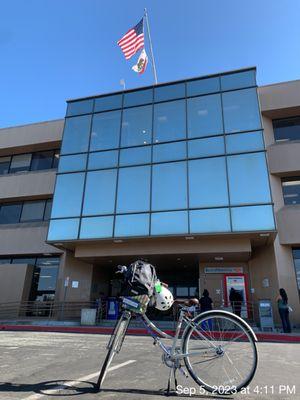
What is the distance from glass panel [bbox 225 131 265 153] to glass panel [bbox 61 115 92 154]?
8.66 metres

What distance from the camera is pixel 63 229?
18375mm

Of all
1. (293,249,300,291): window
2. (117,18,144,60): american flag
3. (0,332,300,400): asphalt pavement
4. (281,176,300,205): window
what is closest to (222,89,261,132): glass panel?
(281,176,300,205): window

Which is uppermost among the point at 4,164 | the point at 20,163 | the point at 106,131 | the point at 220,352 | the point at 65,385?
the point at 4,164

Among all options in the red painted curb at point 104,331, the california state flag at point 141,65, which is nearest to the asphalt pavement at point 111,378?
the red painted curb at point 104,331

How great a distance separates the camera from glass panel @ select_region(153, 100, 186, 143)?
18.9 metres

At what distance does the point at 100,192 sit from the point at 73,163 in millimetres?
2877

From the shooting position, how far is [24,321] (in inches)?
747

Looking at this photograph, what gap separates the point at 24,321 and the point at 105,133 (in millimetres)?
12089

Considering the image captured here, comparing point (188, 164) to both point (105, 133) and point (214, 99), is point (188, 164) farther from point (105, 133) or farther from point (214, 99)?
point (105, 133)

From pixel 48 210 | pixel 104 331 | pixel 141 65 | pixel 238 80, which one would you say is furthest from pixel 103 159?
pixel 104 331

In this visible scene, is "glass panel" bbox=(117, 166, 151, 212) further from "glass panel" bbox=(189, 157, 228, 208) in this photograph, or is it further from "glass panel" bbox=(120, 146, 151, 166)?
"glass panel" bbox=(189, 157, 228, 208)

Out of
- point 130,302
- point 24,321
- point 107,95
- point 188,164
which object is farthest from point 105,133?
→ point 130,302

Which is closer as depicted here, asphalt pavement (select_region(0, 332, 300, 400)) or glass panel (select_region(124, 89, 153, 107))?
asphalt pavement (select_region(0, 332, 300, 400))

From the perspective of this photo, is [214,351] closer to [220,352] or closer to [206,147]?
[220,352]
